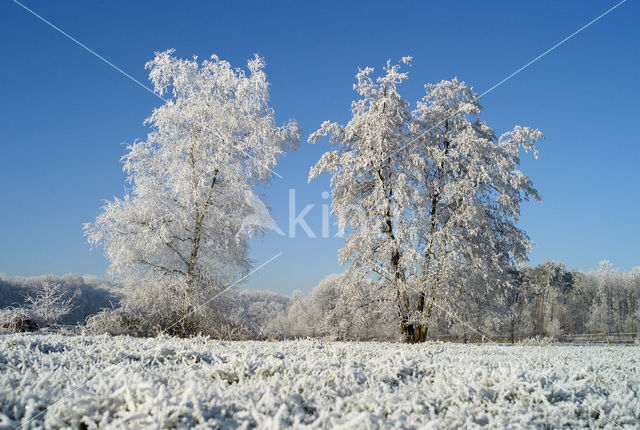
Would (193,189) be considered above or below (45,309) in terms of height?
above

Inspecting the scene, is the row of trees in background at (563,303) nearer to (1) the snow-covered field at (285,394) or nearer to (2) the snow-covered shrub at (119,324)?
(2) the snow-covered shrub at (119,324)

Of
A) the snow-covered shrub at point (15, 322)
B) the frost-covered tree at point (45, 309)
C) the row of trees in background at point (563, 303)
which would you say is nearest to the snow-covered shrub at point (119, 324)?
the snow-covered shrub at point (15, 322)

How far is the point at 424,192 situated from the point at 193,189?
28.1ft

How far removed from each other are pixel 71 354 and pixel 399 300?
11639mm

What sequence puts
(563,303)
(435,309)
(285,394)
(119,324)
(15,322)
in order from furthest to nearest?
(563,303)
(435,309)
(119,324)
(15,322)
(285,394)

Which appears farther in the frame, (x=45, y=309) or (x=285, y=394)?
→ (x=45, y=309)

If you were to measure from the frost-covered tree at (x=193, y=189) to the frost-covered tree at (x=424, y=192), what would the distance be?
8.84 feet

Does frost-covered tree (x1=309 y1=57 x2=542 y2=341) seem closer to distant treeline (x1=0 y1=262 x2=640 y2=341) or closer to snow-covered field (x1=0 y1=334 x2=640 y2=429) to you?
distant treeline (x1=0 y1=262 x2=640 y2=341)

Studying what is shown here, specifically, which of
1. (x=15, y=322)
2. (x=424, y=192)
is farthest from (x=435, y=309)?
(x=15, y=322)

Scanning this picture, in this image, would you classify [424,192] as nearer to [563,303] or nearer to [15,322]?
[15,322]

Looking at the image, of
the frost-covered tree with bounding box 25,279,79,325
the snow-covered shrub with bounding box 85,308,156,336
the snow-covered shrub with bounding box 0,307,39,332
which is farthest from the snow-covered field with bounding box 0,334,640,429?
the frost-covered tree with bounding box 25,279,79,325

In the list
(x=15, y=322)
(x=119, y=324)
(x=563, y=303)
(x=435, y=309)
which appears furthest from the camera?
(x=563, y=303)

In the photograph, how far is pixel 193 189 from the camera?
14.2 meters

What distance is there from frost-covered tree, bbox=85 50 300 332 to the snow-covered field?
9.25m
